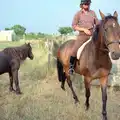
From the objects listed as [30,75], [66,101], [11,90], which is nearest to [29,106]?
[66,101]

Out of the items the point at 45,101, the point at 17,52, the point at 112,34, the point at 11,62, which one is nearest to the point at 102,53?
the point at 112,34

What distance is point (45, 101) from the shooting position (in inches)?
356

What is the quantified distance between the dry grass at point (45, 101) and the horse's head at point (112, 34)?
66.1 inches

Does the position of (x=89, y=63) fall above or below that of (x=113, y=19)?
below

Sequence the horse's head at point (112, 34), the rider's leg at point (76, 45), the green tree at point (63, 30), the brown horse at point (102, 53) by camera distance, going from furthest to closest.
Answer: the green tree at point (63, 30) < the rider's leg at point (76, 45) < the brown horse at point (102, 53) < the horse's head at point (112, 34)

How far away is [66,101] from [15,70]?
2652mm

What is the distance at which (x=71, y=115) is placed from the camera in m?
7.38

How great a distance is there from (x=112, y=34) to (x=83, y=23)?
A: 6.82 ft

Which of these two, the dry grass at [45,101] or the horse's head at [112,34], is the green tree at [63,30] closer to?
the dry grass at [45,101]

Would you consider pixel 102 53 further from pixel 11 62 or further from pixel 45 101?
pixel 11 62

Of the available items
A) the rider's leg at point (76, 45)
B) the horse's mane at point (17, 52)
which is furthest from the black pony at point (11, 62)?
the rider's leg at point (76, 45)

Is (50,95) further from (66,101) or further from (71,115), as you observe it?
(71,115)

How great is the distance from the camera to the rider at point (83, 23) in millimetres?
8305

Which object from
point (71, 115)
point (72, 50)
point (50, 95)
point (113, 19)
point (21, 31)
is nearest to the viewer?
point (113, 19)
